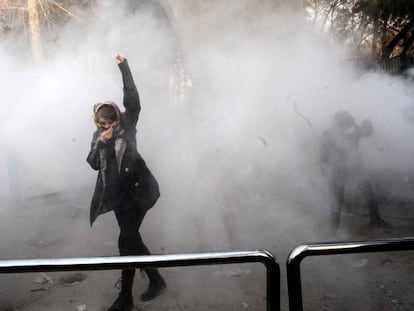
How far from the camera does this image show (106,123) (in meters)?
2.57

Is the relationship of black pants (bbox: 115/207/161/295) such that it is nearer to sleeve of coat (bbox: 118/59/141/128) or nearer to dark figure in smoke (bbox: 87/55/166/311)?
dark figure in smoke (bbox: 87/55/166/311)

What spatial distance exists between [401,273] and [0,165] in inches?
218

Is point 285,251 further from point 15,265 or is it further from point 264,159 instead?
point 15,265

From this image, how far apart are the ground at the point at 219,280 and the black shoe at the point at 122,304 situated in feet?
0.28

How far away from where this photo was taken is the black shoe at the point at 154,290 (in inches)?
108

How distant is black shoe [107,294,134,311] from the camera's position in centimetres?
257

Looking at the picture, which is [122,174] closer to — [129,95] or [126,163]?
[126,163]

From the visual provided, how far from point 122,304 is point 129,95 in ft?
4.82

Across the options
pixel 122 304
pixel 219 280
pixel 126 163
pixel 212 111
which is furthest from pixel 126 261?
pixel 212 111

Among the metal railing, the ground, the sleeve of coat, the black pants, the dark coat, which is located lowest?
the ground

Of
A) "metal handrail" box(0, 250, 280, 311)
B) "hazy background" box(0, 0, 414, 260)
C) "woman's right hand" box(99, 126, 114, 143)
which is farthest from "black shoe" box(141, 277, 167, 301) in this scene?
"metal handrail" box(0, 250, 280, 311)

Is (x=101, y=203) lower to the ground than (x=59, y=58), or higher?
lower

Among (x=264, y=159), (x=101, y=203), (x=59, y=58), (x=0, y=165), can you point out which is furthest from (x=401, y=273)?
(x=0, y=165)

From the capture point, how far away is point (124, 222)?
8.66 feet
